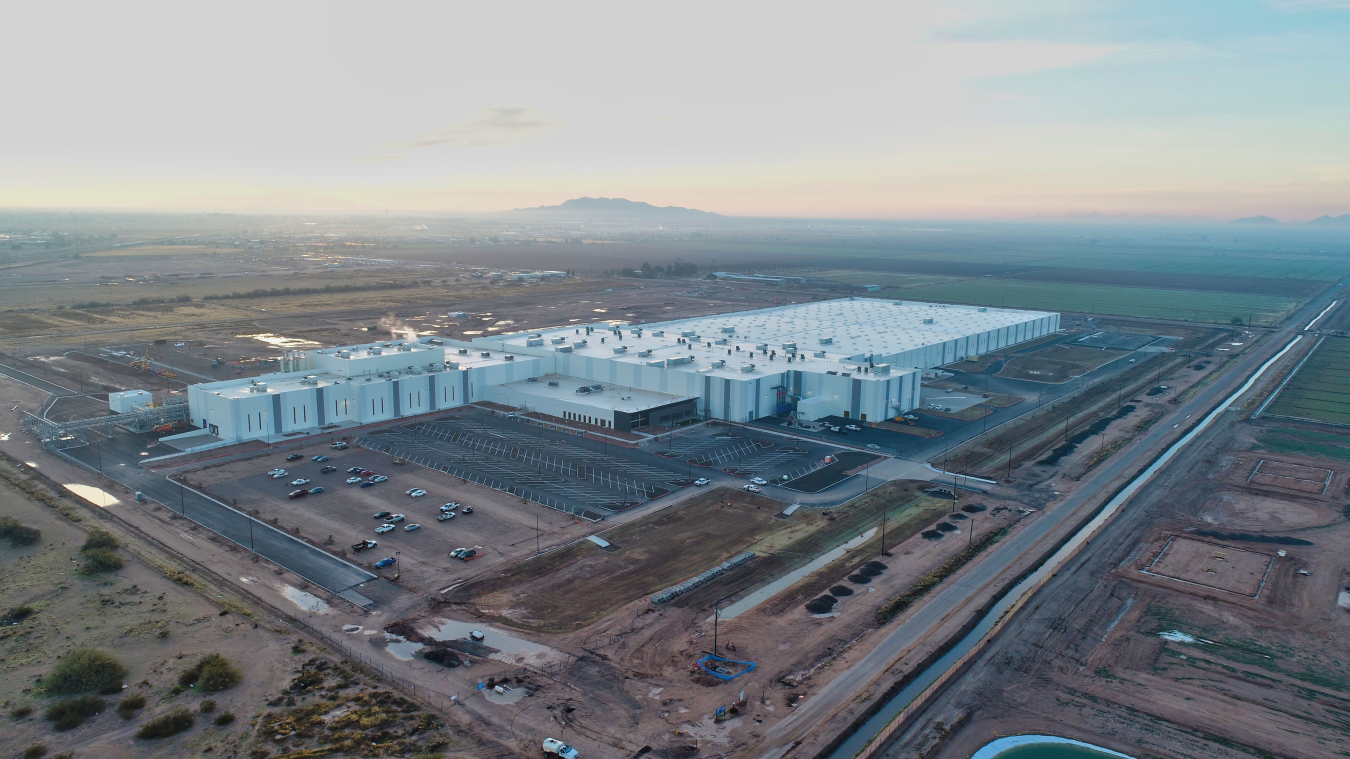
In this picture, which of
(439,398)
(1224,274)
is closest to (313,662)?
(439,398)

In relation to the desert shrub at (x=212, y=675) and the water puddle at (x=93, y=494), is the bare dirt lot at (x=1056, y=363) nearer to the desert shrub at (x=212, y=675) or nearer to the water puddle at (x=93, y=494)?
the desert shrub at (x=212, y=675)

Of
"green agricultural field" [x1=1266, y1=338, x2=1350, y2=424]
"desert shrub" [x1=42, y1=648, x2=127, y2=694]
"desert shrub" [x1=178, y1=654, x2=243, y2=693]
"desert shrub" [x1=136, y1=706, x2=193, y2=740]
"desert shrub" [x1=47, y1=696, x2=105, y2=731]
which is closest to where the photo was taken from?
"desert shrub" [x1=136, y1=706, x2=193, y2=740]

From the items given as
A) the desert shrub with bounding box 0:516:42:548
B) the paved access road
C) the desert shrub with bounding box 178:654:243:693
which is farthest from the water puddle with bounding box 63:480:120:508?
the desert shrub with bounding box 178:654:243:693

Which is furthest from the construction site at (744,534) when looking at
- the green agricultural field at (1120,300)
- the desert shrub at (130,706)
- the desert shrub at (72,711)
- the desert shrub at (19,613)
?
the green agricultural field at (1120,300)

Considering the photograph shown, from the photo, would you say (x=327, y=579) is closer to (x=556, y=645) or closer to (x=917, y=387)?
(x=556, y=645)

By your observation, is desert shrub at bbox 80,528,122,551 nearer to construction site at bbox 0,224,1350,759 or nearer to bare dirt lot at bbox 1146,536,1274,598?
construction site at bbox 0,224,1350,759

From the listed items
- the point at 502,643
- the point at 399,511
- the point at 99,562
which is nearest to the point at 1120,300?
the point at 399,511

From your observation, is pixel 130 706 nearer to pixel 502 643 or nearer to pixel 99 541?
pixel 502 643
